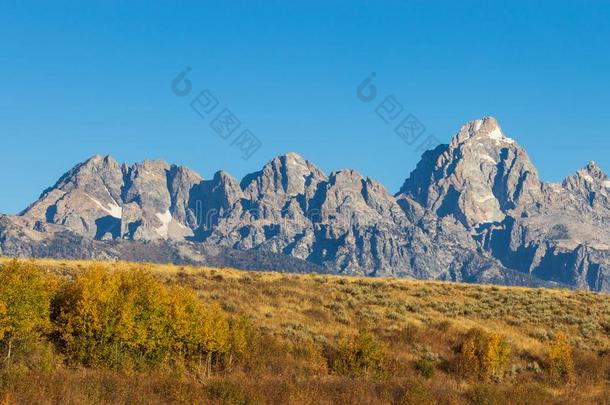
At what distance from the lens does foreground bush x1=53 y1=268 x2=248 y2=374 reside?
28016 millimetres

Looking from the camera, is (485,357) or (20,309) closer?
(20,309)

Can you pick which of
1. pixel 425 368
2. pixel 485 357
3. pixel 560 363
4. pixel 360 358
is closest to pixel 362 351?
pixel 360 358

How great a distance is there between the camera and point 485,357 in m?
33.6

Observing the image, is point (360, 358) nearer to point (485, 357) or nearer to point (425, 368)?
point (425, 368)

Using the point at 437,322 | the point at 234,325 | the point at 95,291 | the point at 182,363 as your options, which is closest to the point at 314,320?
the point at 437,322

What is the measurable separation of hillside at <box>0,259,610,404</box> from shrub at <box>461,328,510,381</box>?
0.06m

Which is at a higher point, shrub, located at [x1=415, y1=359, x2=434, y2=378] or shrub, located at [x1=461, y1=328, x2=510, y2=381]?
shrub, located at [x1=461, y1=328, x2=510, y2=381]

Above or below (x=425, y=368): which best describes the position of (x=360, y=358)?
above

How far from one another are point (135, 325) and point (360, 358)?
10.2 m

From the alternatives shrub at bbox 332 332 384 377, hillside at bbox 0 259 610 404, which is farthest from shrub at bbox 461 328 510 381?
shrub at bbox 332 332 384 377

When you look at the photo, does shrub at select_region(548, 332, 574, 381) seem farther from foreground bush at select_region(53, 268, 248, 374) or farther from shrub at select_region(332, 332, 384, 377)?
foreground bush at select_region(53, 268, 248, 374)

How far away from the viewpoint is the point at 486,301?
168ft

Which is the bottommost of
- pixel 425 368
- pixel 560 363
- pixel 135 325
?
pixel 425 368

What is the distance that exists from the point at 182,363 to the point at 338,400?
356 inches
